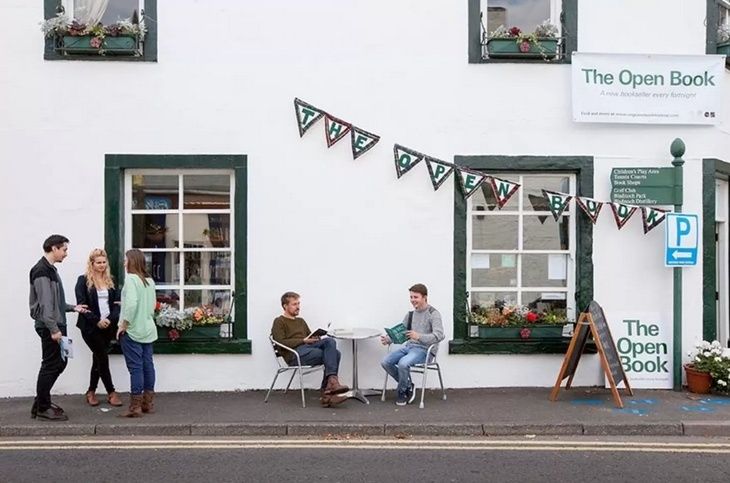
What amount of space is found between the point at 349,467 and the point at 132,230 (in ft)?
15.8

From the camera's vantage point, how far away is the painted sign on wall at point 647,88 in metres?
9.09

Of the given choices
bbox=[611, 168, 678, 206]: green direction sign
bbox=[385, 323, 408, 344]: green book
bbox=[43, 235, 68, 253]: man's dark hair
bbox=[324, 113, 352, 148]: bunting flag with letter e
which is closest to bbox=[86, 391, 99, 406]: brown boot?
bbox=[43, 235, 68, 253]: man's dark hair

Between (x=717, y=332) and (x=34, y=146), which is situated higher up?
(x=34, y=146)

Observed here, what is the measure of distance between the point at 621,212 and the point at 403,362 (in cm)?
351

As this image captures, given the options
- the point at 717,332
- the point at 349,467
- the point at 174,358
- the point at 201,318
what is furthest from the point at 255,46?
the point at 717,332

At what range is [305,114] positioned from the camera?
8.98 meters

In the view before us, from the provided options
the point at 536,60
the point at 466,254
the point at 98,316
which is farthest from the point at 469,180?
the point at 98,316

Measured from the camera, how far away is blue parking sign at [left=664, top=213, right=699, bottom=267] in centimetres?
890

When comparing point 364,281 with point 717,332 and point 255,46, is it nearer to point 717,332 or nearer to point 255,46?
point 255,46

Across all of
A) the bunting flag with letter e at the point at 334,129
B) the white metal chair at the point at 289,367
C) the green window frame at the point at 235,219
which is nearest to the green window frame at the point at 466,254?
the bunting flag with letter e at the point at 334,129

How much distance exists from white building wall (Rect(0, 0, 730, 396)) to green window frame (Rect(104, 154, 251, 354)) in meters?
0.10

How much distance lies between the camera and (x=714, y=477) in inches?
233

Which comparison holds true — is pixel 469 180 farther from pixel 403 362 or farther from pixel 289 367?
pixel 289 367

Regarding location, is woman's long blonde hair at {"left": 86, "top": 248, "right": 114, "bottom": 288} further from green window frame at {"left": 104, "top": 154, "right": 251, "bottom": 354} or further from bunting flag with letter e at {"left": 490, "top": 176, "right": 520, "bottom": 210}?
bunting flag with letter e at {"left": 490, "top": 176, "right": 520, "bottom": 210}
